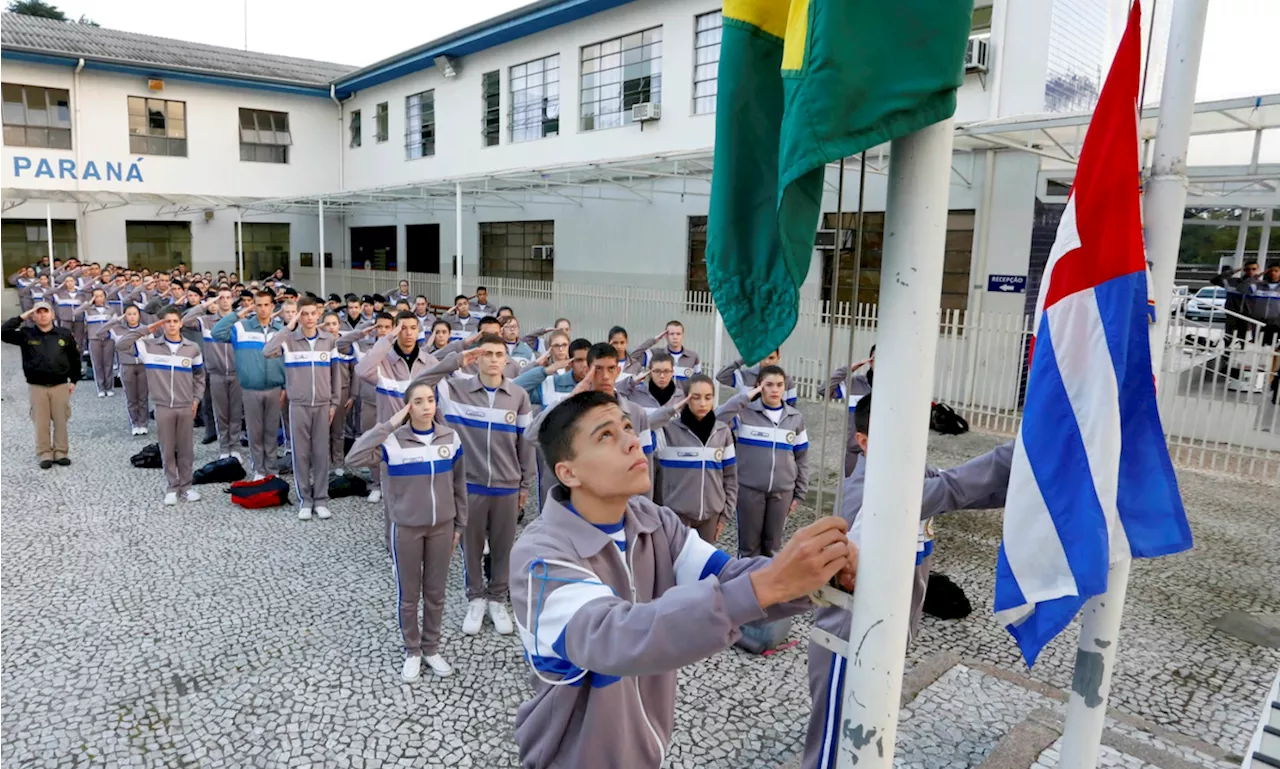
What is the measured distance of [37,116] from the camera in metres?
21.4

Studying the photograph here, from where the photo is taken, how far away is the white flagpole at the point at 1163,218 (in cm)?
222

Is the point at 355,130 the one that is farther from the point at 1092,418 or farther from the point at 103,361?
the point at 1092,418

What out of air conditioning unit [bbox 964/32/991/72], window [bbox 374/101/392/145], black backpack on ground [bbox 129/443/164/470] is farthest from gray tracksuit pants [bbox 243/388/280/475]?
window [bbox 374/101/392/145]

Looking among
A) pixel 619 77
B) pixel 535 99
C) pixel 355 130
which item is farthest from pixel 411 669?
pixel 355 130

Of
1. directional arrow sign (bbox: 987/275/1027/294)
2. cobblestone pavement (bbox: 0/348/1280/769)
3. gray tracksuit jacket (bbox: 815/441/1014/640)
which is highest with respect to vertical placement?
directional arrow sign (bbox: 987/275/1027/294)

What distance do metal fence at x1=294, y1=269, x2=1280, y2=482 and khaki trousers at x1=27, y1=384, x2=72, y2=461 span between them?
8165mm

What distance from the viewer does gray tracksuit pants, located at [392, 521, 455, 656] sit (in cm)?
457

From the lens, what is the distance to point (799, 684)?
448 cm

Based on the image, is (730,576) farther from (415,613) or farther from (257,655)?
(257,655)

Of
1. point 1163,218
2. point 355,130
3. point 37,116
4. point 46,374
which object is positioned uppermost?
point 355,130

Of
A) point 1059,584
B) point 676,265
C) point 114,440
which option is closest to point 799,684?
point 1059,584

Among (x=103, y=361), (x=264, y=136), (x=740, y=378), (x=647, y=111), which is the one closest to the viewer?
(x=740, y=378)

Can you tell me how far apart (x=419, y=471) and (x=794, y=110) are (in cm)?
383

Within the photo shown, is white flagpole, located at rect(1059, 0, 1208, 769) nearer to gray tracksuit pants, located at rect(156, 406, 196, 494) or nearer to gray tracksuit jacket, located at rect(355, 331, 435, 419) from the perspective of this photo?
gray tracksuit jacket, located at rect(355, 331, 435, 419)
